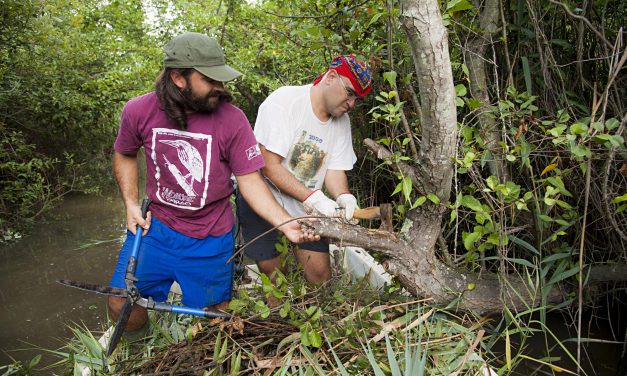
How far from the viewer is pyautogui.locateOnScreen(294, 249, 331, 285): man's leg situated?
291cm

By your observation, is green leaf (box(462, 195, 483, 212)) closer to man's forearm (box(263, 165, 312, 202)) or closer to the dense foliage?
the dense foliage

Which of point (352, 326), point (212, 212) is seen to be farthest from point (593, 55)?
point (212, 212)

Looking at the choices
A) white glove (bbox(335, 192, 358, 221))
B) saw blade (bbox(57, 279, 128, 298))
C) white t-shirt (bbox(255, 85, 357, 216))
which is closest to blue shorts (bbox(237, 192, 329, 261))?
white t-shirt (bbox(255, 85, 357, 216))

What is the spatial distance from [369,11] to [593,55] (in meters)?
1.28

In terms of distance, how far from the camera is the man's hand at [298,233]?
226cm

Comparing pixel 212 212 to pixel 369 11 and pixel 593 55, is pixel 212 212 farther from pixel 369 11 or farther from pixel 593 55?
pixel 593 55

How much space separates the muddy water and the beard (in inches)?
53.2

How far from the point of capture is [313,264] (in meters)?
2.91

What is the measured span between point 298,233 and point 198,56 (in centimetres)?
96

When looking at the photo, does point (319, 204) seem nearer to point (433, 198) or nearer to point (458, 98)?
point (433, 198)

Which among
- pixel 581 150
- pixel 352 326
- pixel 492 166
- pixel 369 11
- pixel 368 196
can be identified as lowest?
pixel 368 196

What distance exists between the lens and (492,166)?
2.62 meters

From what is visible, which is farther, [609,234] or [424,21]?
[609,234]

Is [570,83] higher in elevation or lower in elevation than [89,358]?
higher
